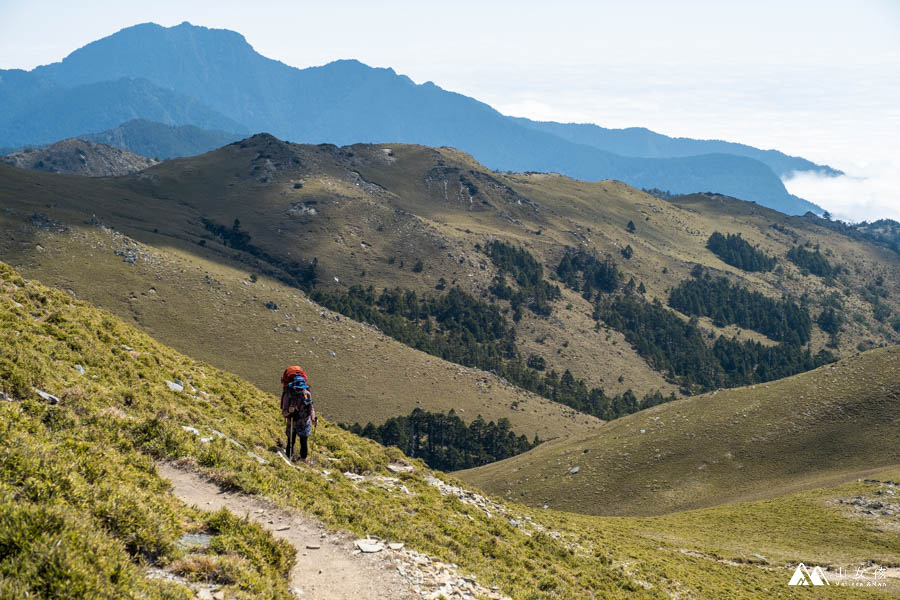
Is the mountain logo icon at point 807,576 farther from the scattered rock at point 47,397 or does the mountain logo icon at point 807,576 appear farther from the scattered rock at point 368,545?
the scattered rock at point 47,397

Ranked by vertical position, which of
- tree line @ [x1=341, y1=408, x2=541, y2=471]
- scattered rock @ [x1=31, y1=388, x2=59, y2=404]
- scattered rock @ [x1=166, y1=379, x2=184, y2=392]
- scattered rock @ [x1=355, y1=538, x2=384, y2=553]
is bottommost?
tree line @ [x1=341, y1=408, x2=541, y2=471]

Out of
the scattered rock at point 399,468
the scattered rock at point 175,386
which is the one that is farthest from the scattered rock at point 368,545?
the scattered rock at point 175,386

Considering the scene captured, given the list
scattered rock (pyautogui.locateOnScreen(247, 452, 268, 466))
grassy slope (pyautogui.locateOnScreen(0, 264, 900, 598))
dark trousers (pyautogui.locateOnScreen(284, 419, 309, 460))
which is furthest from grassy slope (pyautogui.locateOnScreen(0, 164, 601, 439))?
scattered rock (pyautogui.locateOnScreen(247, 452, 268, 466))

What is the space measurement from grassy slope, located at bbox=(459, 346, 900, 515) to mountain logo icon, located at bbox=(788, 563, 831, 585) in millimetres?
30684

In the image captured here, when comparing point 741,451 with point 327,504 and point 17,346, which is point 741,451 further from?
point 17,346

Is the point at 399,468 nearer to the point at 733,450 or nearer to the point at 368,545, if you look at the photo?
the point at 368,545

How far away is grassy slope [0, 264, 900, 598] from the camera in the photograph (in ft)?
32.0

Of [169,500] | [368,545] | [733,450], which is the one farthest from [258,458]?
[733,450]

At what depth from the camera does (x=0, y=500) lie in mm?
9742

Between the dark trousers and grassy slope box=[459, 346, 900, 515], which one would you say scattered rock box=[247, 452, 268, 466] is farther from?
grassy slope box=[459, 346, 900, 515]

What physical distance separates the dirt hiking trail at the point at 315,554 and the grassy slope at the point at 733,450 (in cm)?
6146

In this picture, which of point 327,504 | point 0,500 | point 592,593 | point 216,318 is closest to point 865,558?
point 592,593

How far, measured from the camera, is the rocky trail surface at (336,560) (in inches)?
528

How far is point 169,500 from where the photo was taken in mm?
13234
